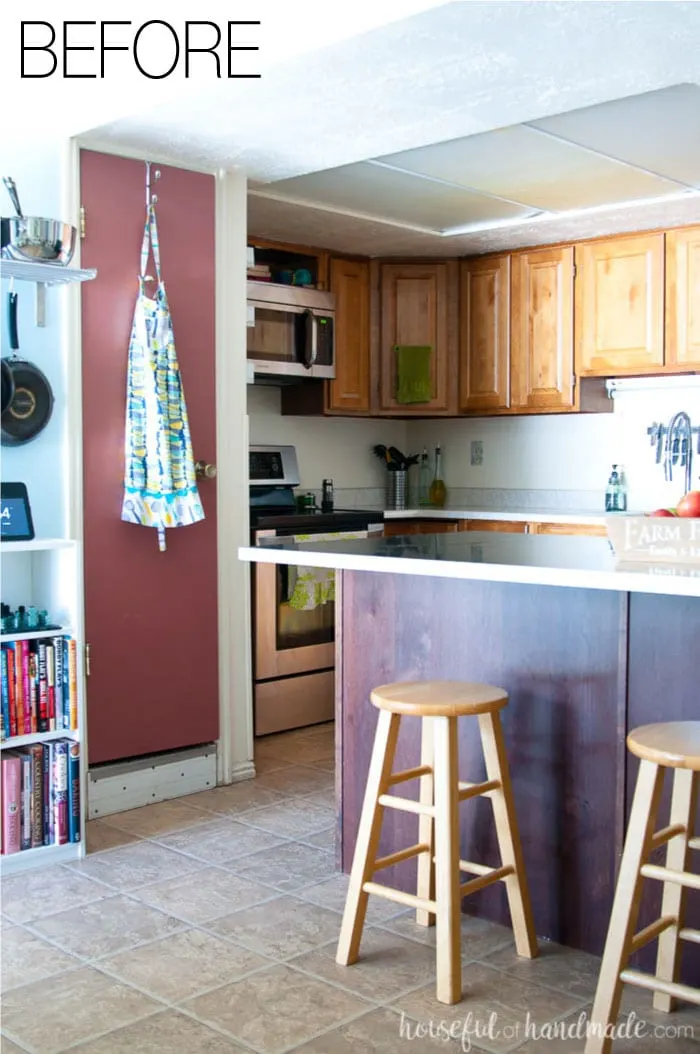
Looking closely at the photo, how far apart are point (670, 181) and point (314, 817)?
2.68 meters

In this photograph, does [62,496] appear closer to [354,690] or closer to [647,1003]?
[354,690]

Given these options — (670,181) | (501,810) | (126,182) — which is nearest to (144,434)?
(126,182)

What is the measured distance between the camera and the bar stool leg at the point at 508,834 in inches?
98.5

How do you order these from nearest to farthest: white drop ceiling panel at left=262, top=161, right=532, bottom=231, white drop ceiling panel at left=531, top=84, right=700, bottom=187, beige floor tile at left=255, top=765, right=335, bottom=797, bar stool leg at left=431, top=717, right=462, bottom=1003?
bar stool leg at left=431, top=717, right=462, bottom=1003, white drop ceiling panel at left=531, top=84, right=700, bottom=187, beige floor tile at left=255, top=765, right=335, bottom=797, white drop ceiling panel at left=262, top=161, right=532, bottom=231

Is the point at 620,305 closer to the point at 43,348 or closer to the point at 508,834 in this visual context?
the point at 43,348

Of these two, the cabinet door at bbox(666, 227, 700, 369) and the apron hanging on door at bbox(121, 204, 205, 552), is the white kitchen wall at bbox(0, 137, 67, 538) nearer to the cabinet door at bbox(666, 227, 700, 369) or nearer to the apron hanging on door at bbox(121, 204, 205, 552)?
Answer: the apron hanging on door at bbox(121, 204, 205, 552)

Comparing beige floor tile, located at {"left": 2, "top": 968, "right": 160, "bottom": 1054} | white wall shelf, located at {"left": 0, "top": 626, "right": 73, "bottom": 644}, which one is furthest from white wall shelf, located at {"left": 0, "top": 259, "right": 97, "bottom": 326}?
beige floor tile, located at {"left": 2, "top": 968, "right": 160, "bottom": 1054}

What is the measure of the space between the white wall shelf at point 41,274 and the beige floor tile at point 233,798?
164 cm

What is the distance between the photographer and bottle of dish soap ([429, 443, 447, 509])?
6031 millimetres

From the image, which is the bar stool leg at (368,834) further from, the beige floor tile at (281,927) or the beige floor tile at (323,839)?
the beige floor tile at (323,839)

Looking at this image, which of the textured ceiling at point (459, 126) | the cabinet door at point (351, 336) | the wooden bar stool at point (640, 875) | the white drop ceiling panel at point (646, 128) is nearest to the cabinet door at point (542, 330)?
the textured ceiling at point (459, 126)

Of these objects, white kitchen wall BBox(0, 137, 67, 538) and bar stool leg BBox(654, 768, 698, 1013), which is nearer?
bar stool leg BBox(654, 768, 698, 1013)

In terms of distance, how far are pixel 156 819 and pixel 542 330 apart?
2.94 m

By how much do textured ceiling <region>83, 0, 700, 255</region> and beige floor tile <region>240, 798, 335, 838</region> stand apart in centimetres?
216
